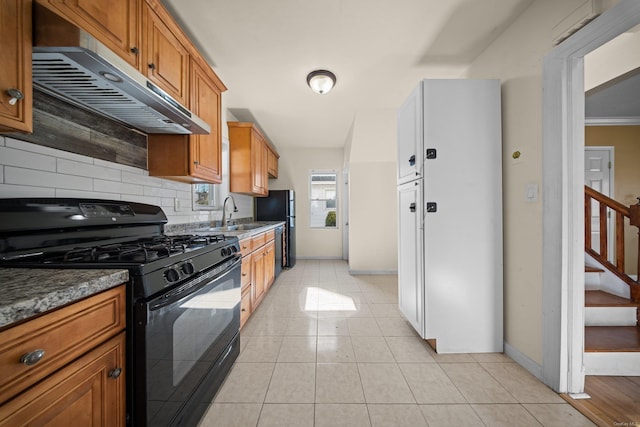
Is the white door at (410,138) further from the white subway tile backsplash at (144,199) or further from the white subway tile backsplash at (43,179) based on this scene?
the white subway tile backsplash at (43,179)

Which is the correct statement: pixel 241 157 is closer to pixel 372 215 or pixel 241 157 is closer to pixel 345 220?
pixel 372 215

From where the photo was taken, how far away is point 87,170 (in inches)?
57.6

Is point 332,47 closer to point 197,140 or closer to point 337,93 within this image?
point 337,93

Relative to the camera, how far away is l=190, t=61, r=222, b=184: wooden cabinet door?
2021 mm

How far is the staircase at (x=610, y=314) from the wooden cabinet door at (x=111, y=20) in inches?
133

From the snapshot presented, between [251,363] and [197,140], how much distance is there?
1774mm

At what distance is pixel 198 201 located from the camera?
2814 millimetres

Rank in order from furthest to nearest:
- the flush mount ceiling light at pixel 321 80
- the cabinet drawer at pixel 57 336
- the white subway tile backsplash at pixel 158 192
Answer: the flush mount ceiling light at pixel 321 80
the white subway tile backsplash at pixel 158 192
the cabinet drawer at pixel 57 336

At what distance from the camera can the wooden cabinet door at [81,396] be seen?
60 cm

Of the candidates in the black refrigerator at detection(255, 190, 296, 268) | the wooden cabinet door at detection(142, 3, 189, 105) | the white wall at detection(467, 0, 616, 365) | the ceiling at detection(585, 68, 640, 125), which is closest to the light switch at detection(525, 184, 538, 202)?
the white wall at detection(467, 0, 616, 365)

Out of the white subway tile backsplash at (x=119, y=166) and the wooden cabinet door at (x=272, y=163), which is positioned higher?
the wooden cabinet door at (x=272, y=163)


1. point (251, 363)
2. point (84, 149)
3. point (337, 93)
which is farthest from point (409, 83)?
point (251, 363)

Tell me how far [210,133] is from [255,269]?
1467 millimetres

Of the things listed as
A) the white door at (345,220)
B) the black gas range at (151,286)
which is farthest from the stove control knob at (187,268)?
the white door at (345,220)
